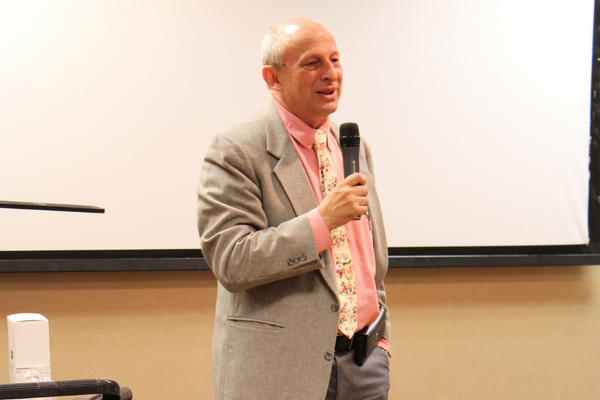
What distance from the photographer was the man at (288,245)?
1276mm

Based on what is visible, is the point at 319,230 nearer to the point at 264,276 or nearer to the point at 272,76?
the point at 264,276

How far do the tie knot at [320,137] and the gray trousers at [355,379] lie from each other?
51cm

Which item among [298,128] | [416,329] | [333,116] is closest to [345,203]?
[298,128]

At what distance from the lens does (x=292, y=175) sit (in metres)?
1.38

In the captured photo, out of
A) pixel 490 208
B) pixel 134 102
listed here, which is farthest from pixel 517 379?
pixel 134 102

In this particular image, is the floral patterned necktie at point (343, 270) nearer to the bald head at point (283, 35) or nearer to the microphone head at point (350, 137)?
the microphone head at point (350, 137)

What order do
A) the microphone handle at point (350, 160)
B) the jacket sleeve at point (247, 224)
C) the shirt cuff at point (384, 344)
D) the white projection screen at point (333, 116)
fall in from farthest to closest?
the white projection screen at point (333, 116)
the shirt cuff at point (384, 344)
the microphone handle at point (350, 160)
the jacket sleeve at point (247, 224)

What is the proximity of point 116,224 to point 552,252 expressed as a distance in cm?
198

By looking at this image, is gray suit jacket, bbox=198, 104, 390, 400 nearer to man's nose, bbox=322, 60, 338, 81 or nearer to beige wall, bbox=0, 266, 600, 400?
man's nose, bbox=322, 60, 338, 81

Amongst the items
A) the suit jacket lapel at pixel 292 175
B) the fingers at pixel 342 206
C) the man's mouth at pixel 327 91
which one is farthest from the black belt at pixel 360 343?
the man's mouth at pixel 327 91

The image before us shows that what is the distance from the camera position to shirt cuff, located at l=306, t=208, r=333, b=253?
1.27 metres

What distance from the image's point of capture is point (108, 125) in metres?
2.47

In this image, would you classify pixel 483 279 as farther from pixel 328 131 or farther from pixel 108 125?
pixel 108 125

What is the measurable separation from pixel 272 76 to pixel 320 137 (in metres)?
0.19
